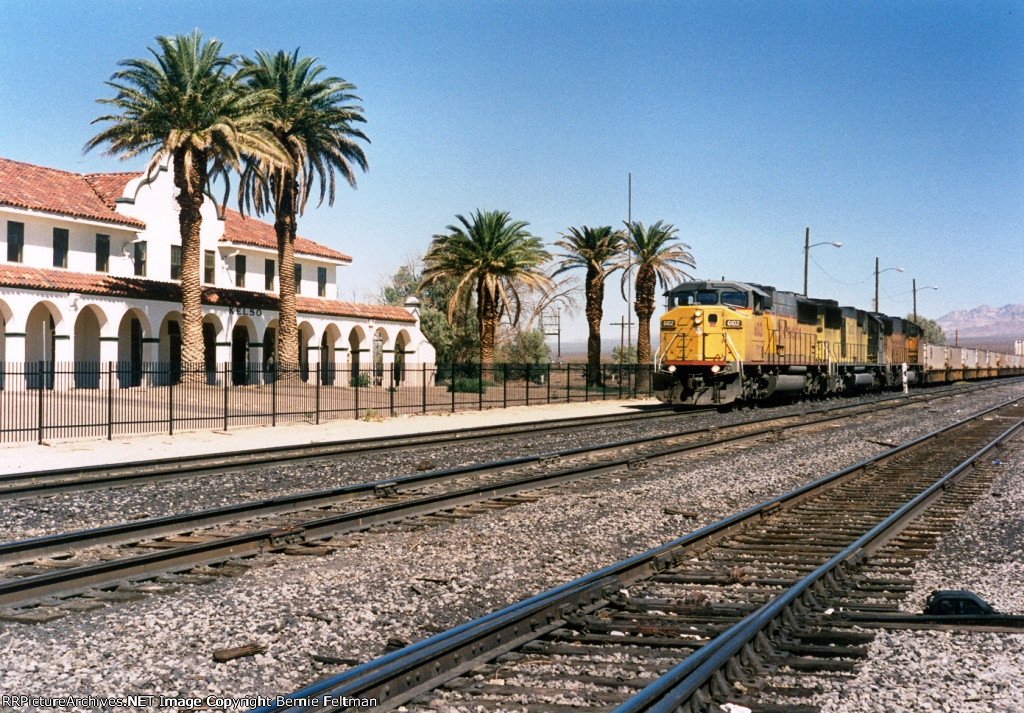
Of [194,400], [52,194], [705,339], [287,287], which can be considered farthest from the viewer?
[287,287]

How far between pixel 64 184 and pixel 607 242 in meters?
26.4

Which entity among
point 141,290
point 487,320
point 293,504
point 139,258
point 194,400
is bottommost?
point 293,504

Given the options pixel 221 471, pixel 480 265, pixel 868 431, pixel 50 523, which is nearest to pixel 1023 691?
pixel 50 523

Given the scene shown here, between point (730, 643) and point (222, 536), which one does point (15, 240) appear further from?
point (730, 643)

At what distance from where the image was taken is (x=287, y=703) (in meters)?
4.41

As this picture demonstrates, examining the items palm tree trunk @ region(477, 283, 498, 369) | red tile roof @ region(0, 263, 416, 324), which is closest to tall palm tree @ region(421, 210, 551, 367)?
palm tree trunk @ region(477, 283, 498, 369)

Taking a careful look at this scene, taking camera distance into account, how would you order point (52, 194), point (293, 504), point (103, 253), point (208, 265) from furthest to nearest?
point (208, 265), point (103, 253), point (52, 194), point (293, 504)

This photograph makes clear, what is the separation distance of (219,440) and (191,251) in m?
18.3

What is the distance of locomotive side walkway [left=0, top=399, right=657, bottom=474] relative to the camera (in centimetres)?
1783

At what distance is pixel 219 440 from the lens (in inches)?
866

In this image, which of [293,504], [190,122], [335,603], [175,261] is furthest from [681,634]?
[175,261]

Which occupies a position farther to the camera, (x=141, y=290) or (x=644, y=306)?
(x=644, y=306)

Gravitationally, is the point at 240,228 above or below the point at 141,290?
above

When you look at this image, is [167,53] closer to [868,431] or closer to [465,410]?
[465,410]
